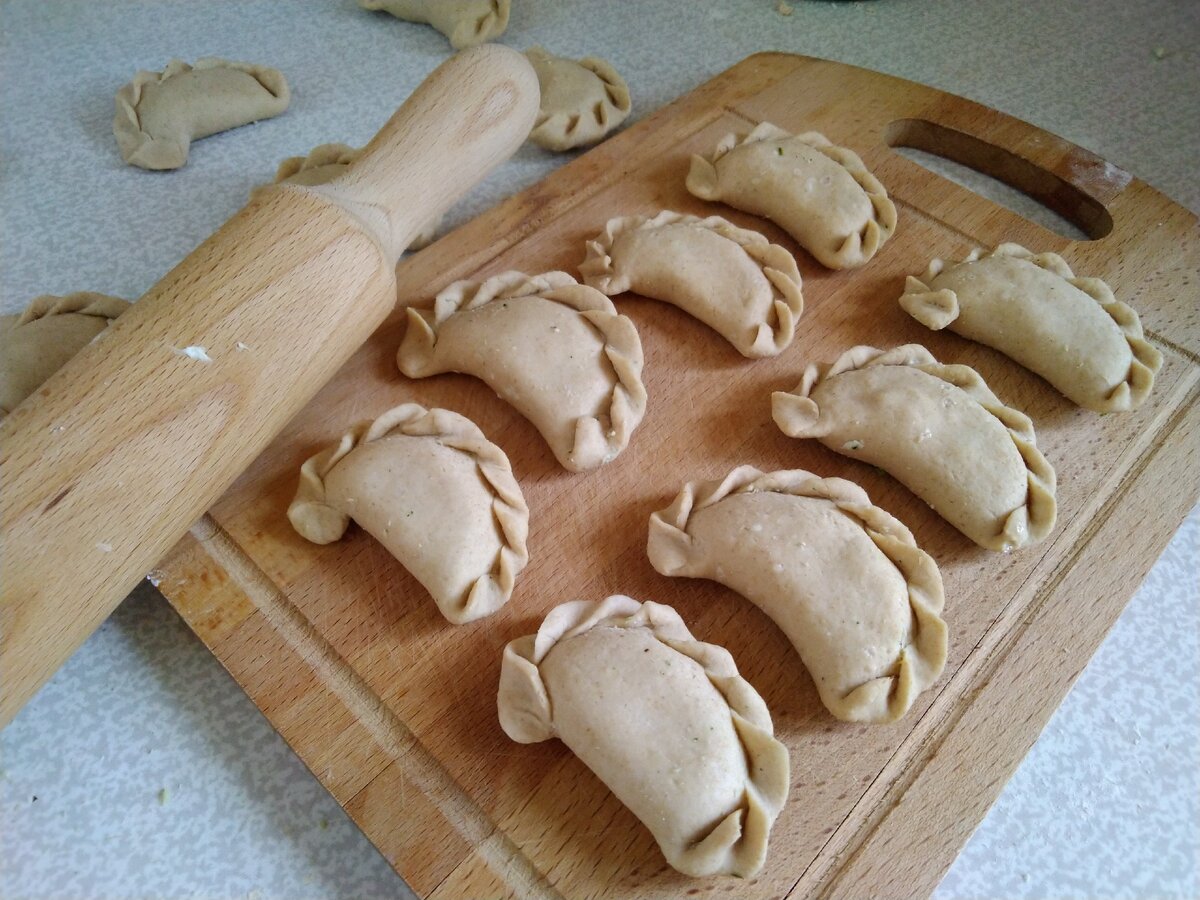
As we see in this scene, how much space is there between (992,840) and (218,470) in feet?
4.34

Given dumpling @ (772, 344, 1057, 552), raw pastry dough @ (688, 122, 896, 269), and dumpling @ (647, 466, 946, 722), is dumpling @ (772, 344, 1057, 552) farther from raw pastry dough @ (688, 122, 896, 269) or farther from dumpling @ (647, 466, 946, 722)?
raw pastry dough @ (688, 122, 896, 269)

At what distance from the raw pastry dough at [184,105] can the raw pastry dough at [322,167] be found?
1.12ft

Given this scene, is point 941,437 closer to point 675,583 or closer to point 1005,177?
point 675,583

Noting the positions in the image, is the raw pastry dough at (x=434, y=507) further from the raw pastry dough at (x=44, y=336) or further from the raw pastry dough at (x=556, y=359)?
the raw pastry dough at (x=44, y=336)

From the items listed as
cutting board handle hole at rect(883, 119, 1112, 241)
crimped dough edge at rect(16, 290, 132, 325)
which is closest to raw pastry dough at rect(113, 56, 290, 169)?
crimped dough edge at rect(16, 290, 132, 325)

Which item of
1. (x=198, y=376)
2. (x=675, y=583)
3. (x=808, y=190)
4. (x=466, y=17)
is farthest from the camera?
(x=466, y=17)

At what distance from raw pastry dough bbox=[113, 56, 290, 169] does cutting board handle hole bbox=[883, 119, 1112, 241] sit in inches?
62.5

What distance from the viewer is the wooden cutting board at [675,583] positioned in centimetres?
122

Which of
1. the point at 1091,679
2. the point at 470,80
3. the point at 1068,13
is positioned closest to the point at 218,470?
the point at 470,80

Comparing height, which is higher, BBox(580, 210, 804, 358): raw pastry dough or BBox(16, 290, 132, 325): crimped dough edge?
BBox(580, 210, 804, 358): raw pastry dough

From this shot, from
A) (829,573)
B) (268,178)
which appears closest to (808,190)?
(829,573)

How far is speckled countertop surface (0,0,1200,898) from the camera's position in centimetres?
128

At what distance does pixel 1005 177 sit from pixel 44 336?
7.06ft

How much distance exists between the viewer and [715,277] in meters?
1.72
